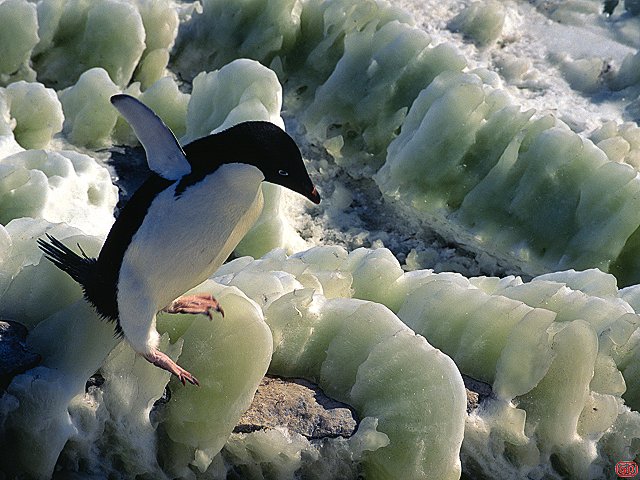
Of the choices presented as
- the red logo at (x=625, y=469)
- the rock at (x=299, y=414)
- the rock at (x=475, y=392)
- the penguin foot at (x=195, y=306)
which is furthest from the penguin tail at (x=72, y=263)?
the red logo at (x=625, y=469)

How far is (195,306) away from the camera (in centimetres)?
115

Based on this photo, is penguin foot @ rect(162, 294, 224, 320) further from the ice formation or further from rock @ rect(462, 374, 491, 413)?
rock @ rect(462, 374, 491, 413)

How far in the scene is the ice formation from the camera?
1145mm

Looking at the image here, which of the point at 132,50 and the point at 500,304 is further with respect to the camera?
the point at 132,50

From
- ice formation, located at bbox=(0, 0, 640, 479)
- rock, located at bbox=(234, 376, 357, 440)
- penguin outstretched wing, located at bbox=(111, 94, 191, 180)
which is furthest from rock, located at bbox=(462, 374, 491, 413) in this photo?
penguin outstretched wing, located at bbox=(111, 94, 191, 180)

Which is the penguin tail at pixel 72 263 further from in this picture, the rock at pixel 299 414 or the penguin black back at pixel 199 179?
the rock at pixel 299 414

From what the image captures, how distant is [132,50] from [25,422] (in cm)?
153

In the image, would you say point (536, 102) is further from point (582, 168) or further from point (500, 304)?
point (500, 304)

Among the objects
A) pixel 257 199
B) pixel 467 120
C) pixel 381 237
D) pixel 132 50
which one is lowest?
pixel 381 237

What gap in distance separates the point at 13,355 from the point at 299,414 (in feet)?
1.25

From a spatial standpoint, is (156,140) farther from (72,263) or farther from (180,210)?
(72,263)

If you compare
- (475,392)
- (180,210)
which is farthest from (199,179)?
(475,392)

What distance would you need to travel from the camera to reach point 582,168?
202 cm

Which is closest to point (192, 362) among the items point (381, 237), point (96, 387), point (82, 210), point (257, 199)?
point (96, 387)
